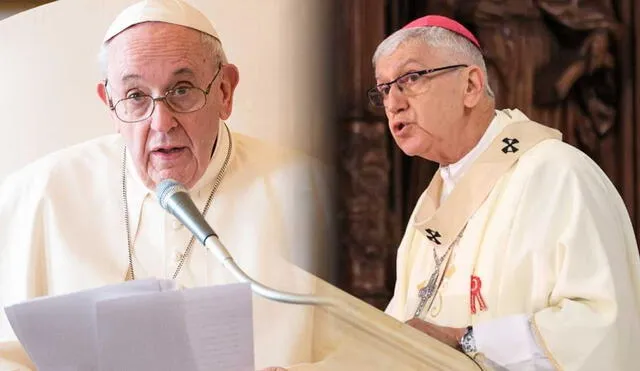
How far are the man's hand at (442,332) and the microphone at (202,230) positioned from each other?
27cm

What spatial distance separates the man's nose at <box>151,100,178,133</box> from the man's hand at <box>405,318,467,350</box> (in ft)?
2.39

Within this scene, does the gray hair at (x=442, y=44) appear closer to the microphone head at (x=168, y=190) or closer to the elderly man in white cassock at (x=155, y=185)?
the elderly man in white cassock at (x=155, y=185)

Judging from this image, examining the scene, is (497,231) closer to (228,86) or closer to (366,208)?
(366,208)

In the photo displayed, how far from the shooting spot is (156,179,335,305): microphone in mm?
1943

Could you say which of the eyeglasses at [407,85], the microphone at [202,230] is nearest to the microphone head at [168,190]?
the microphone at [202,230]

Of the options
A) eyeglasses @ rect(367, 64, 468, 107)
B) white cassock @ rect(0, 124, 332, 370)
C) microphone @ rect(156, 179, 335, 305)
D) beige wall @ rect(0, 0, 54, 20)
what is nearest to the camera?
microphone @ rect(156, 179, 335, 305)

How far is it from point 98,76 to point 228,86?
1.07ft

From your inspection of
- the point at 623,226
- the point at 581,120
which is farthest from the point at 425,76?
the point at 623,226

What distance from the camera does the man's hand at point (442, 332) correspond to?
218 centimetres

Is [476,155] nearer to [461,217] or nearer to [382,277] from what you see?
[461,217]

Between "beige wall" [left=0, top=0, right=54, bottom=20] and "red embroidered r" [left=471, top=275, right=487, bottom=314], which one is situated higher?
"beige wall" [left=0, top=0, right=54, bottom=20]

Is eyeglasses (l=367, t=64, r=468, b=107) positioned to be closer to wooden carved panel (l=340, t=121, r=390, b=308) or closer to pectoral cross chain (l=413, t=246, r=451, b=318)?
wooden carved panel (l=340, t=121, r=390, b=308)

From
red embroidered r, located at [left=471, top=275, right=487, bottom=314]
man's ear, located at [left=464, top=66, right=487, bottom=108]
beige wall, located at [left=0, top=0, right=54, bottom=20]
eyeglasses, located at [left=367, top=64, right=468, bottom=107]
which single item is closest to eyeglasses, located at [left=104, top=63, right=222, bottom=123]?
eyeglasses, located at [left=367, top=64, right=468, bottom=107]

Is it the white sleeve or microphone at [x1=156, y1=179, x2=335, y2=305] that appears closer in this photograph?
microphone at [x1=156, y1=179, x2=335, y2=305]
